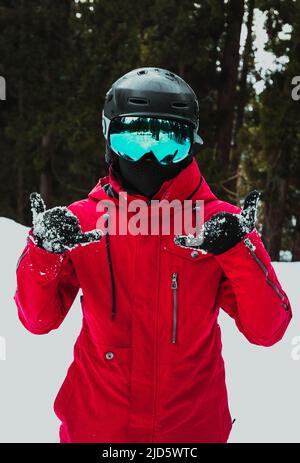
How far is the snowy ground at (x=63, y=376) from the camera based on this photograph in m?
3.12

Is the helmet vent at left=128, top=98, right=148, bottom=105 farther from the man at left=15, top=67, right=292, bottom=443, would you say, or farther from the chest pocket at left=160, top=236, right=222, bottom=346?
the chest pocket at left=160, top=236, right=222, bottom=346

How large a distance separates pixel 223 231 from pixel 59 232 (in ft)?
1.50

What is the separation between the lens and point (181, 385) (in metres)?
1.65

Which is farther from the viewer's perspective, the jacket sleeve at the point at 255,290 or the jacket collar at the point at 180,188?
the jacket collar at the point at 180,188

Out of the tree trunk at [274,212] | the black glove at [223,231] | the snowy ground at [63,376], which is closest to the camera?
the black glove at [223,231]

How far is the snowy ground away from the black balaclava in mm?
1771

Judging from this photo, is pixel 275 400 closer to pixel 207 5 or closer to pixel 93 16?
pixel 207 5

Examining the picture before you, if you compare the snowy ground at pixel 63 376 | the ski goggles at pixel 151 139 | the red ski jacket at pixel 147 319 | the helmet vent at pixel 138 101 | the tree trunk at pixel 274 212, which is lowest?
the tree trunk at pixel 274 212

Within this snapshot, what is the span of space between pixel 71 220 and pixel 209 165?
782cm

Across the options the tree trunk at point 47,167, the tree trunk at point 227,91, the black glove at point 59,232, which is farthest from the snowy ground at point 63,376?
the tree trunk at point 47,167

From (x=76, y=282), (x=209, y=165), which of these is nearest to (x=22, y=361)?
(x=76, y=282)

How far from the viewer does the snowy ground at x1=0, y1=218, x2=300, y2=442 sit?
10.2 ft

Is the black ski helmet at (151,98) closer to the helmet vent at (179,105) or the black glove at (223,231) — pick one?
the helmet vent at (179,105)

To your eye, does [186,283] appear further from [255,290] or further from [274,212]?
[274,212]
